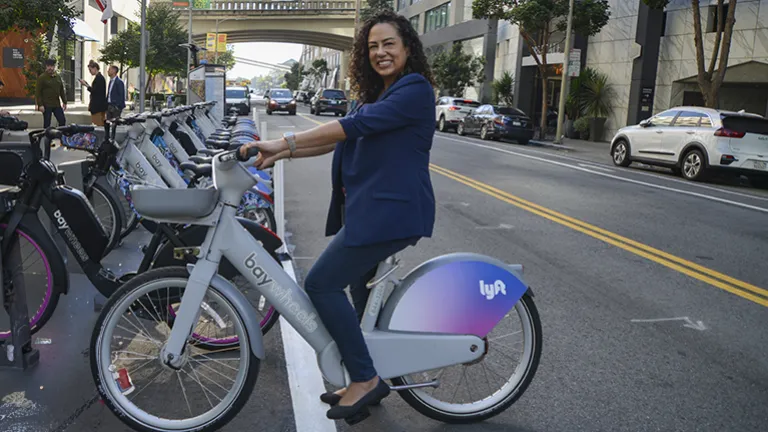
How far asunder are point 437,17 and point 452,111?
98.6 feet

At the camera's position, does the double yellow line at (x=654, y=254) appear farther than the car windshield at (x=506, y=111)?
No

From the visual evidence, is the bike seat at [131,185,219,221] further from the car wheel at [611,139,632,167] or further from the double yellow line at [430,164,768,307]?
the car wheel at [611,139,632,167]

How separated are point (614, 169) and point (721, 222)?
8.79m

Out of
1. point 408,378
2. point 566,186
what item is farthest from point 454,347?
point 566,186

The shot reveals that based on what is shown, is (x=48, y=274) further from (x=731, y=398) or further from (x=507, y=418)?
(x=731, y=398)

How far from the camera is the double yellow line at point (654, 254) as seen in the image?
22.4 ft

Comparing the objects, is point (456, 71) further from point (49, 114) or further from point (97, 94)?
point (49, 114)

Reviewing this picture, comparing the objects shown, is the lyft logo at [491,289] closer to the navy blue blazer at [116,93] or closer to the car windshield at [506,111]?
the navy blue blazer at [116,93]

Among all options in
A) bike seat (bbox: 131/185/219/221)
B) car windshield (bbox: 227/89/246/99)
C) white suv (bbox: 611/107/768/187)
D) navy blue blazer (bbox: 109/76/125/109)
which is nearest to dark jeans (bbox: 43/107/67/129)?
navy blue blazer (bbox: 109/76/125/109)

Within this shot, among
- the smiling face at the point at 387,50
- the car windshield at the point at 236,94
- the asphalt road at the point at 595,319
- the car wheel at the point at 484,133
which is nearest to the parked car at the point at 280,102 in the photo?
the car windshield at the point at 236,94

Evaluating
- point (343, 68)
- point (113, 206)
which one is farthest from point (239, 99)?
point (343, 68)

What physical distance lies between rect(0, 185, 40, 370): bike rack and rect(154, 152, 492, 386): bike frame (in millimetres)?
1273

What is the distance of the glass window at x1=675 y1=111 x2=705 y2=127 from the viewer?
57.9 feet

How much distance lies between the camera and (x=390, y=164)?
326cm
